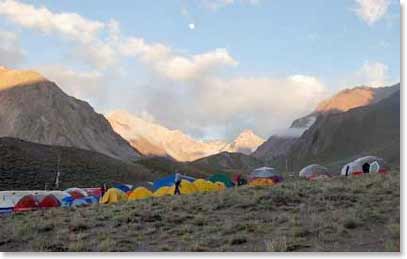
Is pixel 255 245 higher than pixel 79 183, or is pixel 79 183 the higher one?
pixel 79 183

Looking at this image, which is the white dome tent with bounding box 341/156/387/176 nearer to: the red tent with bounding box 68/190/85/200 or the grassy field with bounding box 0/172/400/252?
the red tent with bounding box 68/190/85/200

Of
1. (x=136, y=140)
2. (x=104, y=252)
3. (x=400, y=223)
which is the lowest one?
(x=104, y=252)

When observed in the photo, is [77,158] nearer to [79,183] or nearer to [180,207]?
[79,183]

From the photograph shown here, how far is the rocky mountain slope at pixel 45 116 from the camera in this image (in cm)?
7319

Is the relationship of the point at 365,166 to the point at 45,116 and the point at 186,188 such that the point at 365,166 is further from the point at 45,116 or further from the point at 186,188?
the point at 45,116

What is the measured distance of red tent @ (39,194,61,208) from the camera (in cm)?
1973

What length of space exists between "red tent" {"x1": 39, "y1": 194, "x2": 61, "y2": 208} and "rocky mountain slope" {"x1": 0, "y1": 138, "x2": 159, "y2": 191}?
16211mm

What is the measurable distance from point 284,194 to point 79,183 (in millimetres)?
33688

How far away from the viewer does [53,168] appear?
43125mm

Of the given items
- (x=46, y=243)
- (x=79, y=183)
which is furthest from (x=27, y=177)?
(x=46, y=243)

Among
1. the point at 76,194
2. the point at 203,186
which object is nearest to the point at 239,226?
the point at 203,186

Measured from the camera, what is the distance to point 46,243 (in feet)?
22.5

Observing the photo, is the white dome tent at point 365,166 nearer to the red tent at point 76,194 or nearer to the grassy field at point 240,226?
the red tent at point 76,194

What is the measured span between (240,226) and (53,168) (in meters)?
37.6
